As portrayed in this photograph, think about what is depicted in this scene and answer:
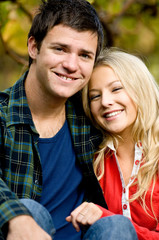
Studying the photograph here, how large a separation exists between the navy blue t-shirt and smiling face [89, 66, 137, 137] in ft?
0.99

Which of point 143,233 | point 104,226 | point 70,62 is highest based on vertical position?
point 70,62

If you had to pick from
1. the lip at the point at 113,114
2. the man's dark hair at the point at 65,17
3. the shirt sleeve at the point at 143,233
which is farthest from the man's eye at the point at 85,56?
the shirt sleeve at the point at 143,233

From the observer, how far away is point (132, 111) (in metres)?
2.48

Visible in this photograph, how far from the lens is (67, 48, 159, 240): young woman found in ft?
7.79

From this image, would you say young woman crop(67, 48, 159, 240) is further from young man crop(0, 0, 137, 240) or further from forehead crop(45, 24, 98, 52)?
forehead crop(45, 24, 98, 52)

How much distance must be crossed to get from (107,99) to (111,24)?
81.0 inches

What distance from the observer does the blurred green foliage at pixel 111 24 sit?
3.29 m

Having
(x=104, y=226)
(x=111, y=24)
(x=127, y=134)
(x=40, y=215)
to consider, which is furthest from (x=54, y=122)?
(x=111, y=24)

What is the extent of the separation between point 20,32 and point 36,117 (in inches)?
45.7

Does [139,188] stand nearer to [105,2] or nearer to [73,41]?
[73,41]

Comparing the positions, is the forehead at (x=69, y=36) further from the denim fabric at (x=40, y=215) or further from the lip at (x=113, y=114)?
the denim fabric at (x=40, y=215)

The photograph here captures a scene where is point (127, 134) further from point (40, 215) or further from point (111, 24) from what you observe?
point (111, 24)

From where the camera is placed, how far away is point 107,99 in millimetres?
2426

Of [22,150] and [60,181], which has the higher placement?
[22,150]
